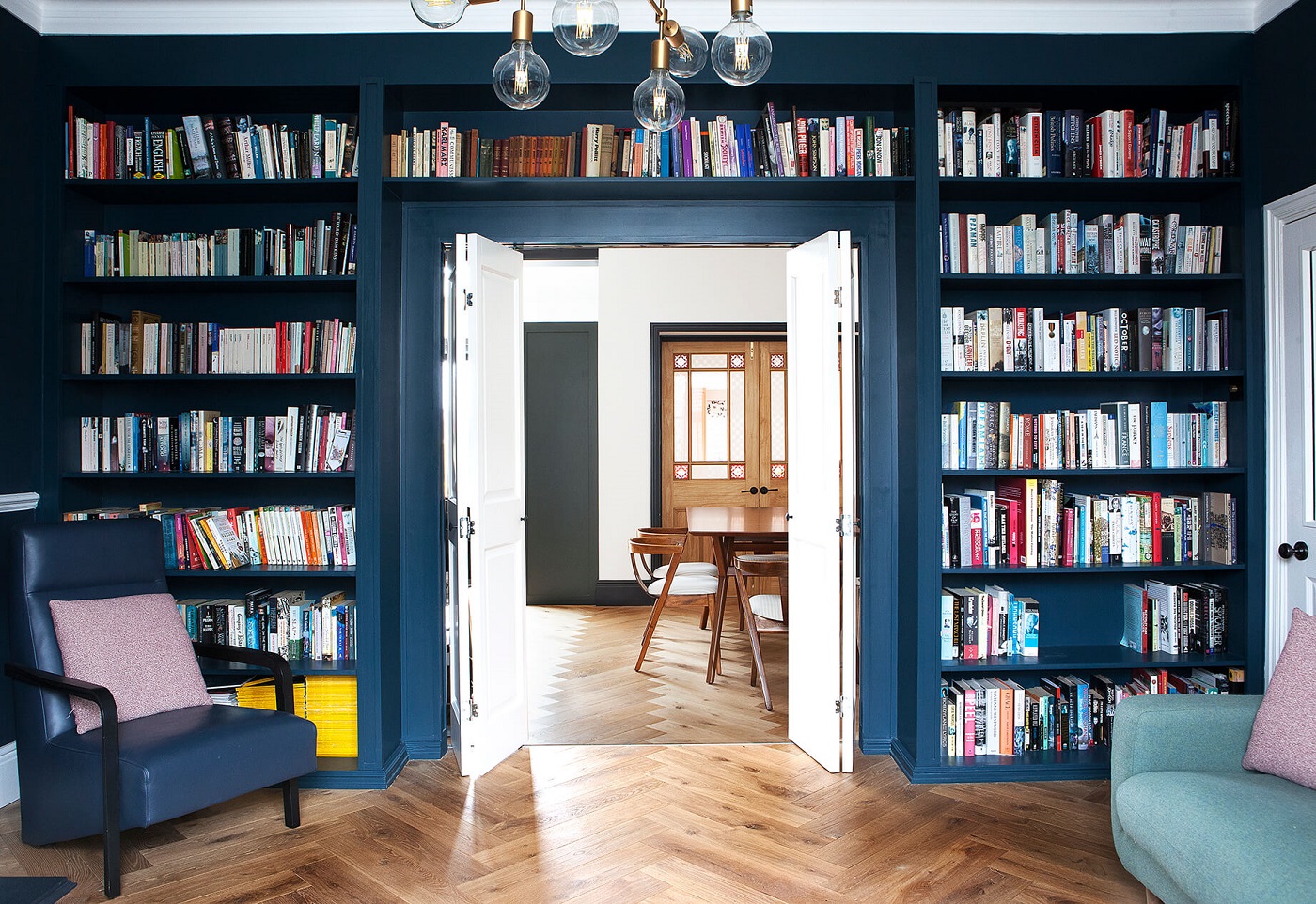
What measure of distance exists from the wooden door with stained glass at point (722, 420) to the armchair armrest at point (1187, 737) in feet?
17.1

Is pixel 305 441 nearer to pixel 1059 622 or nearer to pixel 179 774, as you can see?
pixel 179 774

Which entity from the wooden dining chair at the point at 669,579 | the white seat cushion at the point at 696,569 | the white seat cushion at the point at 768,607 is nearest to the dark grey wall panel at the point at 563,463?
the white seat cushion at the point at 696,569

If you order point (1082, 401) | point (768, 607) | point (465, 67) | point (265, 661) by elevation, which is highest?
point (465, 67)

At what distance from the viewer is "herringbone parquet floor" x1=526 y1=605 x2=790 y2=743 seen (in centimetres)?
414

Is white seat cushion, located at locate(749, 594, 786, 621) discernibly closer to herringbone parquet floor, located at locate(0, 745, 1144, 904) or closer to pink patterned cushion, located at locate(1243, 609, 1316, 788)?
herringbone parquet floor, located at locate(0, 745, 1144, 904)

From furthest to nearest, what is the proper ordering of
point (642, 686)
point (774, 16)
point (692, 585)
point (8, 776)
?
point (692, 585), point (642, 686), point (774, 16), point (8, 776)

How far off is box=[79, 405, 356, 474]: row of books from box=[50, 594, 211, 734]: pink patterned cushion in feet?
2.19

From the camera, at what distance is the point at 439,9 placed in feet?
5.43

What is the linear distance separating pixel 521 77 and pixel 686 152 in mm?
1915

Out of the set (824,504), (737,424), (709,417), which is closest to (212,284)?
(824,504)

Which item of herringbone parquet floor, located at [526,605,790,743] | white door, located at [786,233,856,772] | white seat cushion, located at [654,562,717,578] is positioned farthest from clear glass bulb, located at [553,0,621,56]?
white seat cushion, located at [654,562,717,578]

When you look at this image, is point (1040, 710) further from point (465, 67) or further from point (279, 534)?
point (465, 67)

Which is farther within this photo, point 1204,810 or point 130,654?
point 130,654

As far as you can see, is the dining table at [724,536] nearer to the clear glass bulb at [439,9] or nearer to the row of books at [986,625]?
the row of books at [986,625]
